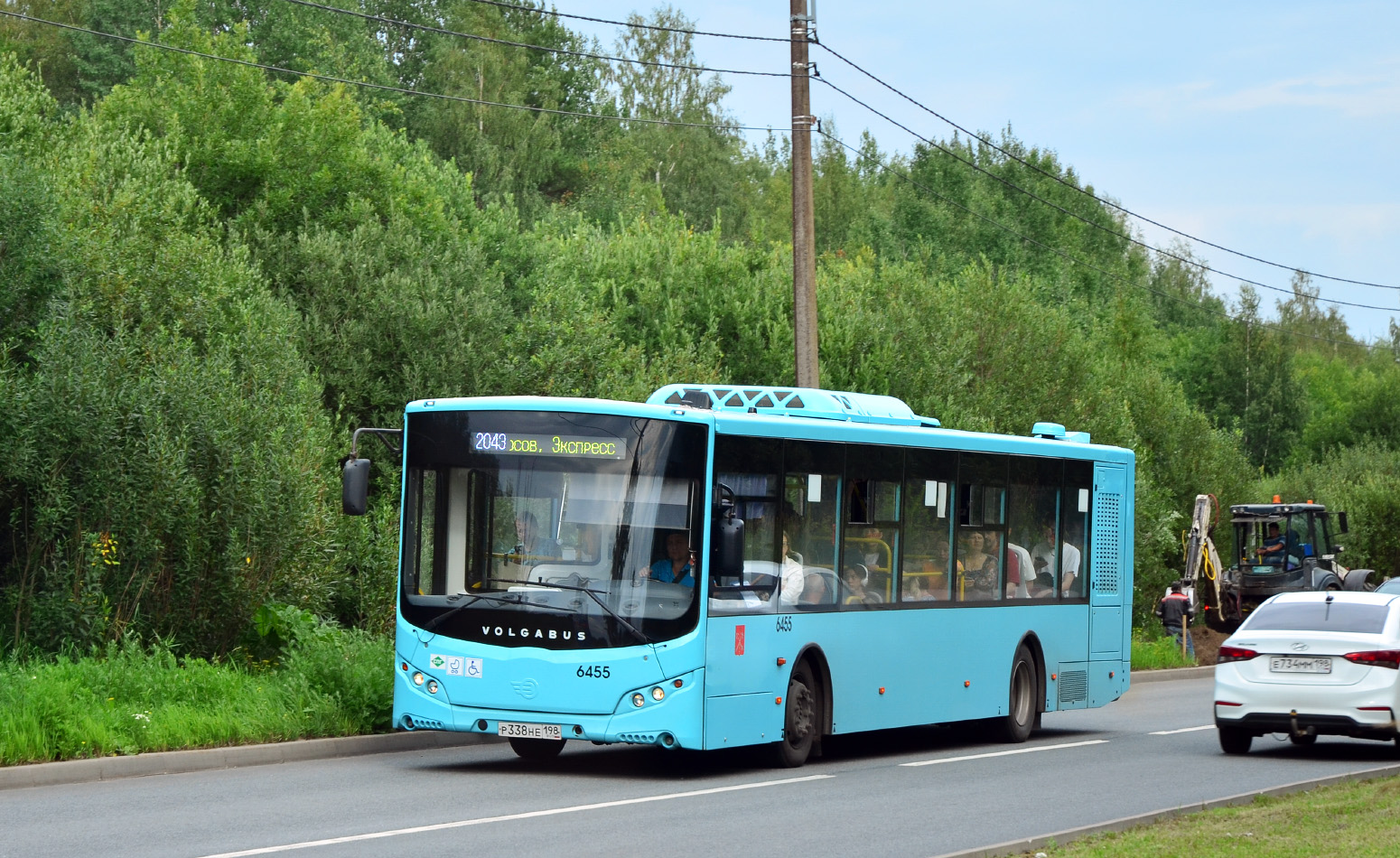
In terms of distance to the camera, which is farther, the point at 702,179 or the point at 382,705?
the point at 702,179

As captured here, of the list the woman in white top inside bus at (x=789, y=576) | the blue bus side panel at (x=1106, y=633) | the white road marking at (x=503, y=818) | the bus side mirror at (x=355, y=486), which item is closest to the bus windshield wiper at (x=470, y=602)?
the bus side mirror at (x=355, y=486)

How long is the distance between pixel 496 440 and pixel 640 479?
126cm

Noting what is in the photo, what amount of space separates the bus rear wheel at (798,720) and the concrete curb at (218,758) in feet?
11.5

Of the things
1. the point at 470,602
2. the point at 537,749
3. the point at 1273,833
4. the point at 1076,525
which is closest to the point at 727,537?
the point at 470,602

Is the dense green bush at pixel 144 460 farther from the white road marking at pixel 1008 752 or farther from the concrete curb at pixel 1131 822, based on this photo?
the concrete curb at pixel 1131 822

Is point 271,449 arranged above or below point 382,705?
above

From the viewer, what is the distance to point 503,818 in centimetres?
→ 1140

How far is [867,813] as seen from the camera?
1202 cm

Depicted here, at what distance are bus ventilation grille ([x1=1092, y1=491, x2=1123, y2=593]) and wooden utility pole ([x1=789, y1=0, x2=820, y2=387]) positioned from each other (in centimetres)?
400

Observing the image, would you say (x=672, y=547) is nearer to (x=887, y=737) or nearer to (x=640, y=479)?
(x=640, y=479)

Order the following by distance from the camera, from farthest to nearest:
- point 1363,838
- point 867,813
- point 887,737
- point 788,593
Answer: point 887,737 → point 788,593 → point 867,813 → point 1363,838

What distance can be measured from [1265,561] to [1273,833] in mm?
31617

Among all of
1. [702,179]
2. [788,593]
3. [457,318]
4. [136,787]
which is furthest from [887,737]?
[702,179]

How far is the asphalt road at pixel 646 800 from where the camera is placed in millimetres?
10281
